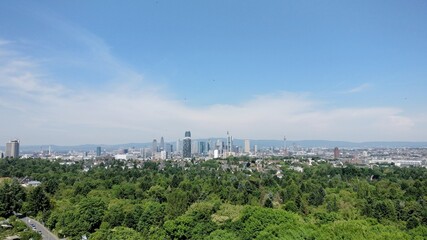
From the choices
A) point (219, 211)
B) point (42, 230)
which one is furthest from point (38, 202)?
point (219, 211)

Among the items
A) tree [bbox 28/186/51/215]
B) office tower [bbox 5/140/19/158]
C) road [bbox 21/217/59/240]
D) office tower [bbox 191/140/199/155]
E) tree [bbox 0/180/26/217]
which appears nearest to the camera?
road [bbox 21/217/59/240]

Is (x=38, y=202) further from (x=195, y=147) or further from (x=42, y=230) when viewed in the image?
(x=195, y=147)

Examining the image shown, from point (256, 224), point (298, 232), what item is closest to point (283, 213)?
point (256, 224)

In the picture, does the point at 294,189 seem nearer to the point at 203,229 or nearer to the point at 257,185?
the point at 257,185

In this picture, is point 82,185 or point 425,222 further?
point 82,185

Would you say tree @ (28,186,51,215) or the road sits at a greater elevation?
tree @ (28,186,51,215)

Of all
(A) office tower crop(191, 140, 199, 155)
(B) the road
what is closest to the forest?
(B) the road

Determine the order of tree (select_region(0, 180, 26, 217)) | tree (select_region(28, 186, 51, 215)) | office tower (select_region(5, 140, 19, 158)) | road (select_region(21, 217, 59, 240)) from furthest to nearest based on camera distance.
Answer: office tower (select_region(5, 140, 19, 158)), tree (select_region(28, 186, 51, 215)), tree (select_region(0, 180, 26, 217)), road (select_region(21, 217, 59, 240))

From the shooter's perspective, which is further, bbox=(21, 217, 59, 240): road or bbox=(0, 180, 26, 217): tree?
bbox=(0, 180, 26, 217): tree

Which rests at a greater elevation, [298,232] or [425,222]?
[298,232]

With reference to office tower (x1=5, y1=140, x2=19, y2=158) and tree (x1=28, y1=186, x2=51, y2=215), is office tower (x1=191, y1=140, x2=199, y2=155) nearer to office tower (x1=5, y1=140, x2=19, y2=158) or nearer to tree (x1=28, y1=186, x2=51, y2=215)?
office tower (x1=5, y1=140, x2=19, y2=158)

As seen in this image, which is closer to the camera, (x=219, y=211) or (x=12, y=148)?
(x=219, y=211)
